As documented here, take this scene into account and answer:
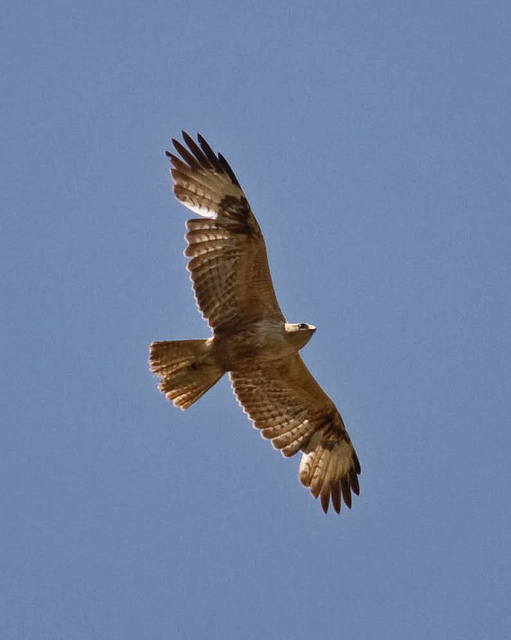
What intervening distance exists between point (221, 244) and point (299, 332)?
1190 millimetres

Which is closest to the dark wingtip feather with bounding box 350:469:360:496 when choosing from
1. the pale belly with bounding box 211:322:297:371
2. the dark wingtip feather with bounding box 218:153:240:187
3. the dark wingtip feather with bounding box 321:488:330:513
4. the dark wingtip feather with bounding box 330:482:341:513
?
the dark wingtip feather with bounding box 330:482:341:513

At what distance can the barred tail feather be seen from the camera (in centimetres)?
1320

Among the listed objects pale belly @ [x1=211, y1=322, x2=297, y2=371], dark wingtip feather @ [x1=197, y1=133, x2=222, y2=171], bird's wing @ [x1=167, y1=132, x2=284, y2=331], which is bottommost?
pale belly @ [x1=211, y1=322, x2=297, y2=371]

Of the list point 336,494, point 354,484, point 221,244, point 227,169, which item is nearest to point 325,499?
point 336,494

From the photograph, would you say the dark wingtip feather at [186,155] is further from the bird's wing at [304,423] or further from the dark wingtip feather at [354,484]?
the dark wingtip feather at [354,484]

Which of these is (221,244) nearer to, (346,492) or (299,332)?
(299,332)

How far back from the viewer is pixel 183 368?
43.6 ft

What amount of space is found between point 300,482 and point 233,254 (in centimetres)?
276

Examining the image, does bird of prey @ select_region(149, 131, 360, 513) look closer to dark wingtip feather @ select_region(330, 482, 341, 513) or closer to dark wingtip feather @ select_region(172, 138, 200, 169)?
dark wingtip feather @ select_region(172, 138, 200, 169)

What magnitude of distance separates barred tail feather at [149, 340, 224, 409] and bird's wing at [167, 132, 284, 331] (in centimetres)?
38

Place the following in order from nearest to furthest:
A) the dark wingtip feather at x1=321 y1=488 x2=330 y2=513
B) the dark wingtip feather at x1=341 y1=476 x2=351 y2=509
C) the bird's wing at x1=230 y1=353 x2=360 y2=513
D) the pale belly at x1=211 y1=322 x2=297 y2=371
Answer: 1. the pale belly at x1=211 y1=322 x2=297 y2=371
2. the bird's wing at x1=230 y1=353 x2=360 y2=513
3. the dark wingtip feather at x1=321 y1=488 x2=330 y2=513
4. the dark wingtip feather at x1=341 y1=476 x2=351 y2=509

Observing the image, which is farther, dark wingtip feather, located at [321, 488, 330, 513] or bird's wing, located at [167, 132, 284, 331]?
dark wingtip feather, located at [321, 488, 330, 513]

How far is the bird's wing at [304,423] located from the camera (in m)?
14.2

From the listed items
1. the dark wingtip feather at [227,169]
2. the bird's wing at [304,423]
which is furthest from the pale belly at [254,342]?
the dark wingtip feather at [227,169]
